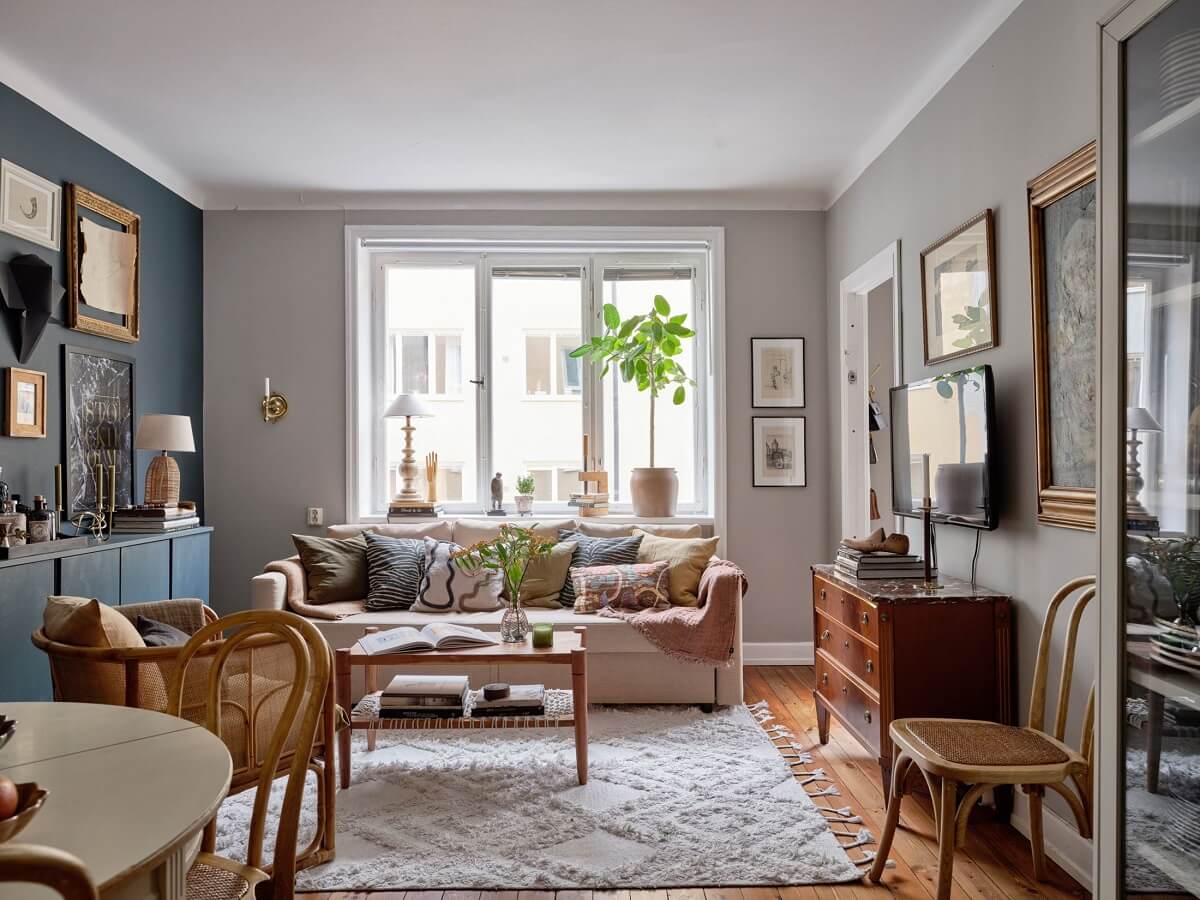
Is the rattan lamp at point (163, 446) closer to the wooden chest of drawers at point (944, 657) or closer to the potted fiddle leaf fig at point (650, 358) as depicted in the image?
the potted fiddle leaf fig at point (650, 358)

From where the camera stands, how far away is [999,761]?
6.92 ft

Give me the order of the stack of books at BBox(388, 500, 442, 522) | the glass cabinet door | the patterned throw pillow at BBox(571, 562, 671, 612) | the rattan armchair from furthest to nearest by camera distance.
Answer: the stack of books at BBox(388, 500, 442, 522), the patterned throw pillow at BBox(571, 562, 671, 612), the rattan armchair, the glass cabinet door

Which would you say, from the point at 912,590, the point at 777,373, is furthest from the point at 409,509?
the point at 912,590

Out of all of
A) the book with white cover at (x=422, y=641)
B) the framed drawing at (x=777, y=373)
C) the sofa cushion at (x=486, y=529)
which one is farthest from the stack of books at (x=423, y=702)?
the framed drawing at (x=777, y=373)

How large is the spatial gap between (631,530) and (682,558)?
52 cm

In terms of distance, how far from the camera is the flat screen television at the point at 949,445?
2.84 meters


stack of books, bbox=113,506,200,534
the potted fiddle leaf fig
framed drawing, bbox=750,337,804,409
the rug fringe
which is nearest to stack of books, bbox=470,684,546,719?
the rug fringe

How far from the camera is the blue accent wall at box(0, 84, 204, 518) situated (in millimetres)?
3479

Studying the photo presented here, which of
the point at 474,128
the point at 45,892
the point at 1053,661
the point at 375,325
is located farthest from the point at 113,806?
the point at 375,325

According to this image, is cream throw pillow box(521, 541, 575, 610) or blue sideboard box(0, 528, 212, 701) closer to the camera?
blue sideboard box(0, 528, 212, 701)

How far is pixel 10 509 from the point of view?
3.27 meters

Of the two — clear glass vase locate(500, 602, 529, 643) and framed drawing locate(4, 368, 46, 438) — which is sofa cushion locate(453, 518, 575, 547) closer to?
clear glass vase locate(500, 602, 529, 643)

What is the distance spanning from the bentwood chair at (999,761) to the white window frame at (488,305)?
2.79 metres

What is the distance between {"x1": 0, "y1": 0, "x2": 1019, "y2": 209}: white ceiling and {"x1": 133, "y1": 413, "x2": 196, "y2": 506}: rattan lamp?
137 cm
